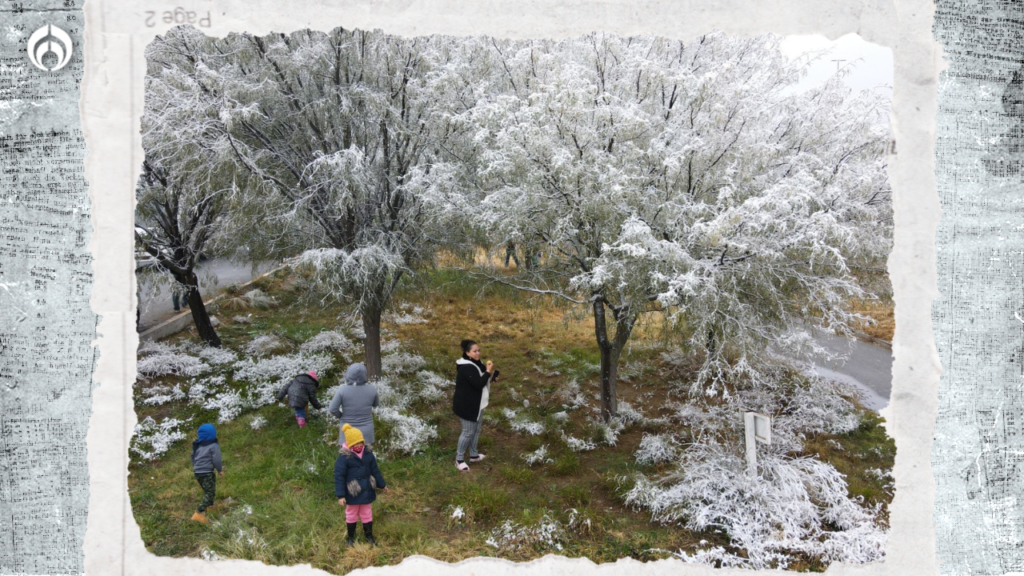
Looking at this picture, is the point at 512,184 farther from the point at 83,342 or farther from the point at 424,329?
the point at 424,329

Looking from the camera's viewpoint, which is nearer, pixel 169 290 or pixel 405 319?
pixel 169 290

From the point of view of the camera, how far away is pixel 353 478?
13.8 feet

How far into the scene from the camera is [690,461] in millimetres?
5605

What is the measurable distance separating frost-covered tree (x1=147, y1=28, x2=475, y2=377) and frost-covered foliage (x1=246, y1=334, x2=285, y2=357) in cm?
290

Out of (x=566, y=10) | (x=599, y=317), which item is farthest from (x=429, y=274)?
(x=566, y=10)

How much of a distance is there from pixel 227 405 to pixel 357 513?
14.1ft

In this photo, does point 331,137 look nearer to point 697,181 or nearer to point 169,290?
point 169,290

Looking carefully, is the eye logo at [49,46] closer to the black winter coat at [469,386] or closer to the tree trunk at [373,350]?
the black winter coat at [469,386]

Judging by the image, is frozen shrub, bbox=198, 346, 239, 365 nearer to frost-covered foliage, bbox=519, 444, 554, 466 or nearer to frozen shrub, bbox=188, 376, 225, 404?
frozen shrub, bbox=188, 376, 225, 404

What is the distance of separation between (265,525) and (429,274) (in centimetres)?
438

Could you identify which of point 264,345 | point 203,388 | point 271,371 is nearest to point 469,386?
point 271,371

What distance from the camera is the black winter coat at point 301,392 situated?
6.92 m

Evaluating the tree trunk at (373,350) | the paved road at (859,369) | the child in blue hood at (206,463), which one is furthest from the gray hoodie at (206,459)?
the paved road at (859,369)

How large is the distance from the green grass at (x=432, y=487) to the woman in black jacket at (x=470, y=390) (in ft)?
1.51
